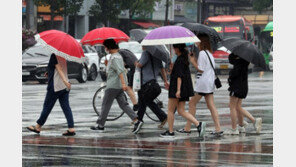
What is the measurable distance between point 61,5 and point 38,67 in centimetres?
1615

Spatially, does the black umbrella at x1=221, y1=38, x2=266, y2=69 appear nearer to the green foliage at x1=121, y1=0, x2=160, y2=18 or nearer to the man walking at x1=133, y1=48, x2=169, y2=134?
the man walking at x1=133, y1=48, x2=169, y2=134

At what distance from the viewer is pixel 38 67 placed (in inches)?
1150

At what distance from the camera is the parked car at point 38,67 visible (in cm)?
2912

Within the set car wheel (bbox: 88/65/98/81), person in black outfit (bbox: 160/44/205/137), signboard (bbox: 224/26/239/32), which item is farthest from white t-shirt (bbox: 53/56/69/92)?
signboard (bbox: 224/26/239/32)

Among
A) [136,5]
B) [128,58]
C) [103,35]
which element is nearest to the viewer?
[103,35]

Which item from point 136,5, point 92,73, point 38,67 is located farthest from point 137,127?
point 136,5

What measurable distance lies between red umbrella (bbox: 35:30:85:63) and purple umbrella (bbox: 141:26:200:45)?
113 cm

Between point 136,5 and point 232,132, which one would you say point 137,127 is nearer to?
point 232,132

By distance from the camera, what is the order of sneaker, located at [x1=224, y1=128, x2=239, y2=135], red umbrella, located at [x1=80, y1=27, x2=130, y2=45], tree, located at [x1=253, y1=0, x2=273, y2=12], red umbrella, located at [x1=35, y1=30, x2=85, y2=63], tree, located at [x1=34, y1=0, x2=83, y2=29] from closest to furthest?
red umbrella, located at [x1=35, y1=30, x2=85, y2=63]
sneaker, located at [x1=224, y1=128, x2=239, y2=135]
red umbrella, located at [x1=80, y1=27, x2=130, y2=45]
tree, located at [x1=34, y1=0, x2=83, y2=29]
tree, located at [x1=253, y1=0, x2=273, y2=12]

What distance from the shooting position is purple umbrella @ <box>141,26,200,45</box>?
40.5 feet

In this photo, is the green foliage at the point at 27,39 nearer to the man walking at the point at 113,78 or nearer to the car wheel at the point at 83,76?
the car wheel at the point at 83,76

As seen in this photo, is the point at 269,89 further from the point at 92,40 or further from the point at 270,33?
the point at 270,33

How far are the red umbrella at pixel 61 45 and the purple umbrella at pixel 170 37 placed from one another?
3.72ft
